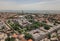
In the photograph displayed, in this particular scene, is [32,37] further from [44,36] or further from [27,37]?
[44,36]

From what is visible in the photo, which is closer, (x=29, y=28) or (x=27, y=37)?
(x=27, y=37)

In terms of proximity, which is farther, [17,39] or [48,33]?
[48,33]

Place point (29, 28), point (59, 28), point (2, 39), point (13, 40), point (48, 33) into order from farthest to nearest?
point (59, 28)
point (29, 28)
point (48, 33)
point (2, 39)
point (13, 40)

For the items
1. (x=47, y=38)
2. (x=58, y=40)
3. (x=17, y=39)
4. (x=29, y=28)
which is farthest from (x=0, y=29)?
(x=58, y=40)

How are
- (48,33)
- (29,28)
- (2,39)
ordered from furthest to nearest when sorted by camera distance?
(29,28) → (48,33) → (2,39)

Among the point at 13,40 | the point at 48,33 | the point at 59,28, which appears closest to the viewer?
the point at 13,40

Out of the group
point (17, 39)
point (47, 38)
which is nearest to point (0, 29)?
point (17, 39)

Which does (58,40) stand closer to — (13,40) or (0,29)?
(13,40)

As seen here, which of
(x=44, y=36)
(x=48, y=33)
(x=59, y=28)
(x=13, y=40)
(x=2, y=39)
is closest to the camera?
(x=13, y=40)
